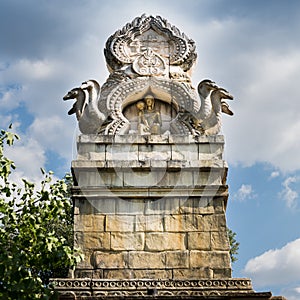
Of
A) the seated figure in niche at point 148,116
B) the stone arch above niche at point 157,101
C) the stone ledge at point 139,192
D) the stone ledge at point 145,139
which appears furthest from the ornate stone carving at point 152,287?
the seated figure in niche at point 148,116

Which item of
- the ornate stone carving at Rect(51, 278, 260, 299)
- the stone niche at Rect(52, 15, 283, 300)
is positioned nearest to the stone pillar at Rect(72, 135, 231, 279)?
the stone niche at Rect(52, 15, 283, 300)

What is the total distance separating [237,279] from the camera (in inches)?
Answer: 369

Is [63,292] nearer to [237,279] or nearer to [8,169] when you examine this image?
[8,169]

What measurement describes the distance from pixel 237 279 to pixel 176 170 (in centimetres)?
240

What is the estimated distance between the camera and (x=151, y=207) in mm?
10594

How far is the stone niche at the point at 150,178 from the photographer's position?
9623mm

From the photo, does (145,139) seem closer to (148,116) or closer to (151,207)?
(148,116)

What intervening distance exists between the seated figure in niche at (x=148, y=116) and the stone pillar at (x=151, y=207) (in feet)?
1.75

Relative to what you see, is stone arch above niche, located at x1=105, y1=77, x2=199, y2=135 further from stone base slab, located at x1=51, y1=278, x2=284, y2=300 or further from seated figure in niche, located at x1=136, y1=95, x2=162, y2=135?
stone base slab, located at x1=51, y1=278, x2=284, y2=300

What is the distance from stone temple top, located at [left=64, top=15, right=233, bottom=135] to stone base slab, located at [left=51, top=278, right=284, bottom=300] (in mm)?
3277

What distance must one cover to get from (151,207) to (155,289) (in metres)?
1.90

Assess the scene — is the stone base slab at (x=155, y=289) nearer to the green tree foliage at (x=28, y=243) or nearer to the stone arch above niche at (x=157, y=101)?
the green tree foliage at (x=28, y=243)

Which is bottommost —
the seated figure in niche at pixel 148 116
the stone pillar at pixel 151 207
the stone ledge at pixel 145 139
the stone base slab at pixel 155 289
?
the stone base slab at pixel 155 289

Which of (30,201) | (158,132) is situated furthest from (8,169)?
(158,132)
